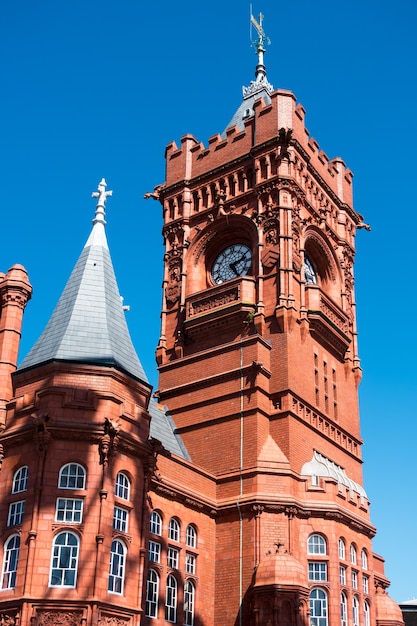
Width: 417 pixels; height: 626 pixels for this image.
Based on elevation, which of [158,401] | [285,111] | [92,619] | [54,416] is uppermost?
[285,111]

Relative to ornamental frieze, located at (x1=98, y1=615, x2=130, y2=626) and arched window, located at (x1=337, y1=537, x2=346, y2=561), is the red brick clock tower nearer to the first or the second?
arched window, located at (x1=337, y1=537, x2=346, y2=561)

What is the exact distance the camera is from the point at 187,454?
44.9 meters

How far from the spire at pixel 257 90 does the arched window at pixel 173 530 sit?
2692cm

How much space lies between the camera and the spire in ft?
192

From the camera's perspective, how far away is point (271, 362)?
1774 inches

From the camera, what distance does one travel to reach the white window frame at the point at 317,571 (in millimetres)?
39656

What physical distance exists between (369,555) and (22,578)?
67.9 feet

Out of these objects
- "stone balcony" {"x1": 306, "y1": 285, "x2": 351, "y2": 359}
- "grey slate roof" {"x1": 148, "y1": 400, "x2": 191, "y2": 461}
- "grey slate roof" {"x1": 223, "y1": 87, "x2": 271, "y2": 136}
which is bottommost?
"grey slate roof" {"x1": 148, "y1": 400, "x2": 191, "y2": 461}

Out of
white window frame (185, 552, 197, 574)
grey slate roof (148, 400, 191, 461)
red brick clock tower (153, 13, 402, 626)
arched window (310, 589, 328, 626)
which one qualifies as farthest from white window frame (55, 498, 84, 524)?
arched window (310, 589, 328, 626)

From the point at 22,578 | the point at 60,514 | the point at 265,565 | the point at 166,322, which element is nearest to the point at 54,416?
the point at 60,514

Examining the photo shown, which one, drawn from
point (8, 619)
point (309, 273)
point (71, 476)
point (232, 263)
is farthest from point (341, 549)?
point (232, 263)

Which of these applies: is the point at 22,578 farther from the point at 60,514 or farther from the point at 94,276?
the point at 94,276

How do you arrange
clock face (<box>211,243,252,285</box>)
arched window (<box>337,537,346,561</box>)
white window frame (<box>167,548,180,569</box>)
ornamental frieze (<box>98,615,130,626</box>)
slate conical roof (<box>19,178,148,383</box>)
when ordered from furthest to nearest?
1. clock face (<box>211,243,252,285</box>)
2. arched window (<box>337,537,346,561</box>)
3. white window frame (<box>167,548,180,569</box>)
4. slate conical roof (<box>19,178,148,383</box>)
5. ornamental frieze (<box>98,615,130,626</box>)

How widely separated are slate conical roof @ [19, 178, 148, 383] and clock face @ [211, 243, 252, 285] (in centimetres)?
1148
